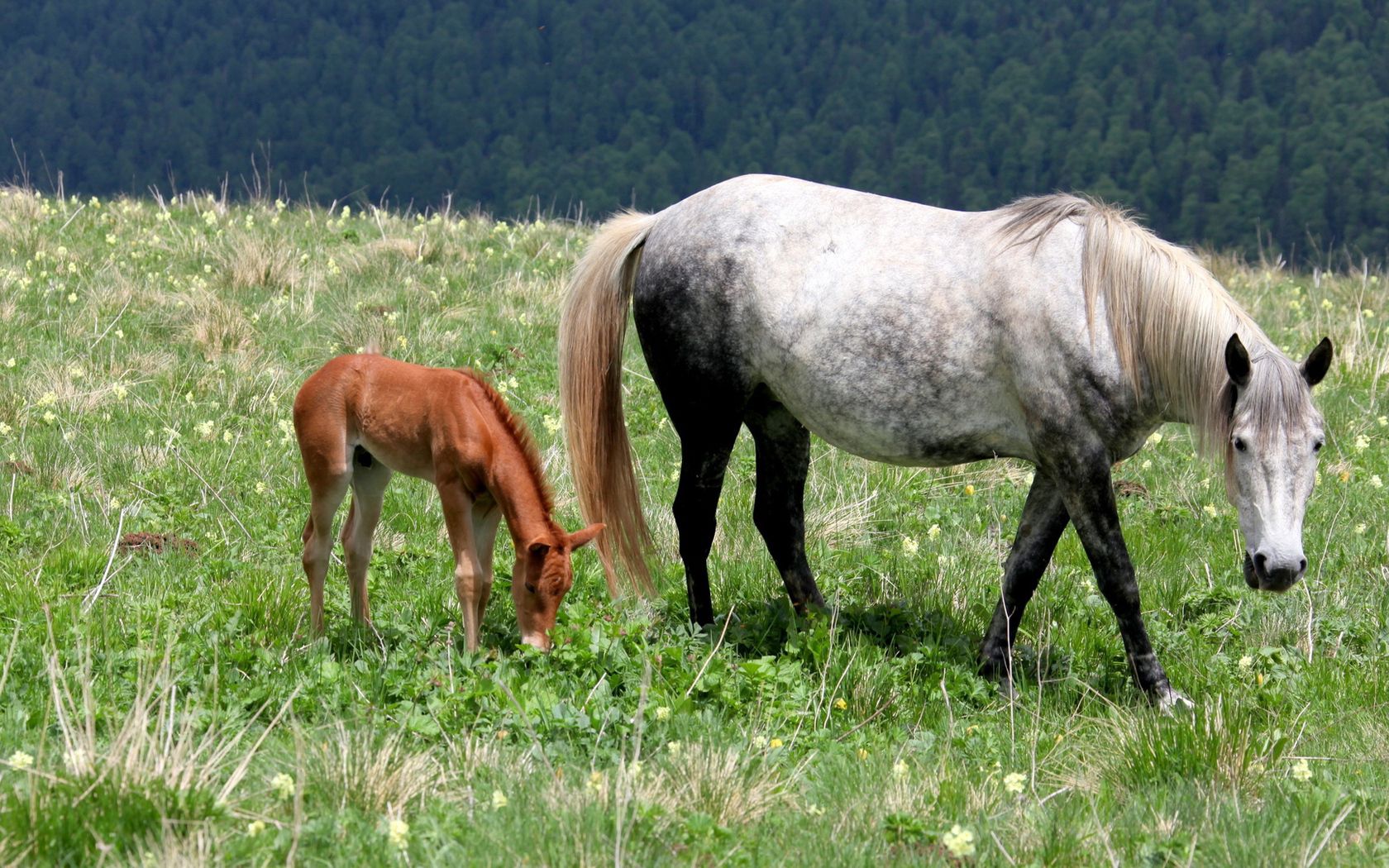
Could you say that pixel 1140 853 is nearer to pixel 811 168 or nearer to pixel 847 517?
pixel 847 517

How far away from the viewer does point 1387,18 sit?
99438mm

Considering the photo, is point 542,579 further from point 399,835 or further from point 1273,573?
point 1273,573

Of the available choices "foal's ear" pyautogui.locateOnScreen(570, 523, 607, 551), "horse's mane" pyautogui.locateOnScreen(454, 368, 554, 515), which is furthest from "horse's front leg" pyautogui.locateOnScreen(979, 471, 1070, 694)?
"horse's mane" pyautogui.locateOnScreen(454, 368, 554, 515)

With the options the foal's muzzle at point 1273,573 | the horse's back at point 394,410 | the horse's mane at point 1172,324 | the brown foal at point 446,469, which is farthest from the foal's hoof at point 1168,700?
the horse's back at point 394,410

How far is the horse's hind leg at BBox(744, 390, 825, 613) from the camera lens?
6426 mm

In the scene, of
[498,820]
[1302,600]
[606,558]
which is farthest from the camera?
[1302,600]

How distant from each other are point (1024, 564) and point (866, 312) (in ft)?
4.32

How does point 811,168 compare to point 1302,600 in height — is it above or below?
below

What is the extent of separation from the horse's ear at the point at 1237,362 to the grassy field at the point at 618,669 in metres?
1.19

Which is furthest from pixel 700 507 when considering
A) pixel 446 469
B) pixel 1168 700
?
pixel 1168 700

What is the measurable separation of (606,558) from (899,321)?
1645 millimetres

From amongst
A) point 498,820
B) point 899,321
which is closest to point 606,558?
point 899,321

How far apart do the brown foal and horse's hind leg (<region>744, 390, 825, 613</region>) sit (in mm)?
1495

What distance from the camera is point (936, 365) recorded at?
5.55 metres
